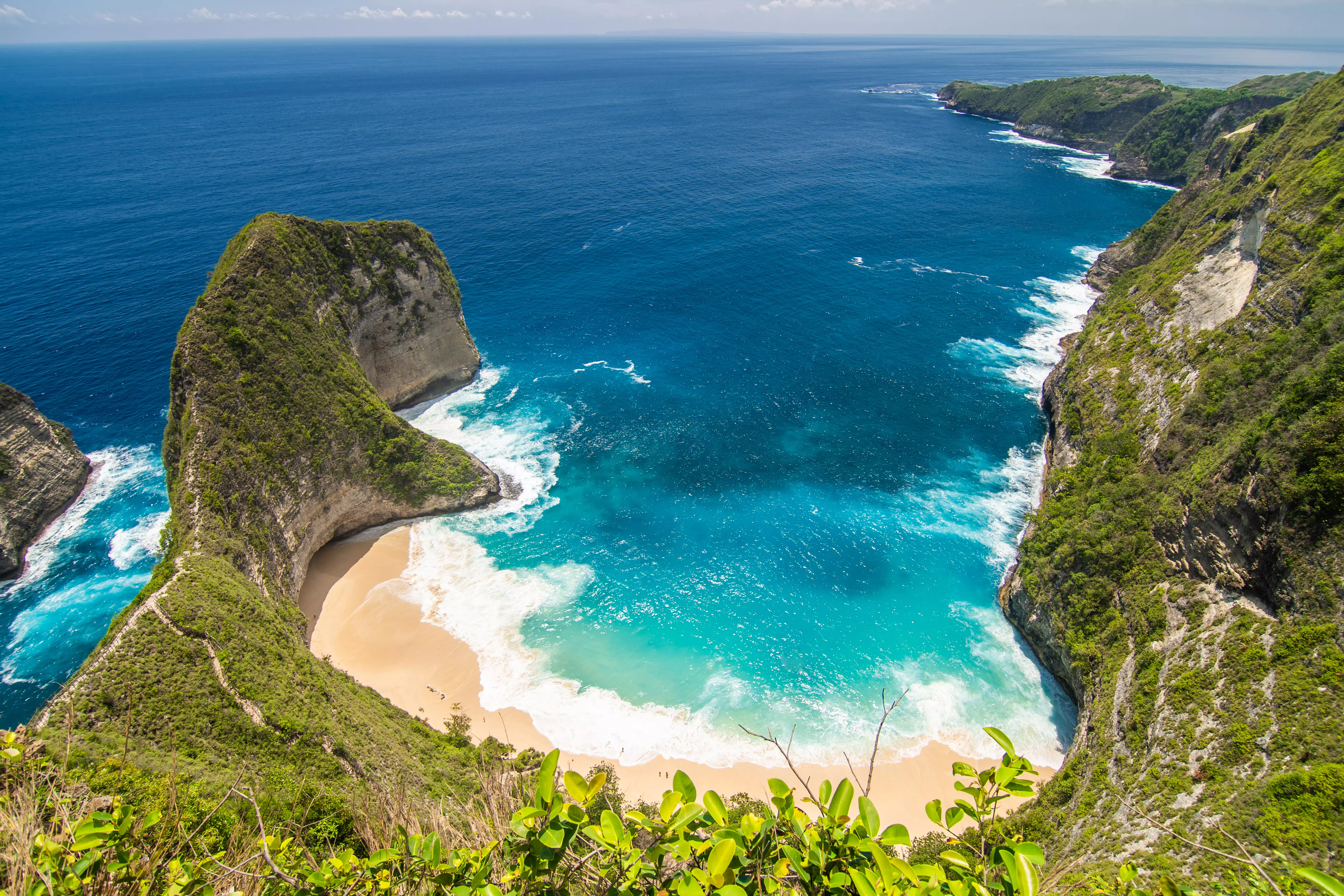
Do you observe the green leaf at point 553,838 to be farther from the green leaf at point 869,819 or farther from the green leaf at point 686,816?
the green leaf at point 869,819

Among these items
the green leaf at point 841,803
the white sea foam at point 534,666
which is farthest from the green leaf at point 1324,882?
the white sea foam at point 534,666

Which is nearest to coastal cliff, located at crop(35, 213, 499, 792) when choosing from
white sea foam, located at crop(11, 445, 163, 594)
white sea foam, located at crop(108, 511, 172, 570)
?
white sea foam, located at crop(108, 511, 172, 570)

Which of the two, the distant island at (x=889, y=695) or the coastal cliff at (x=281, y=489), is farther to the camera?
the coastal cliff at (x=281, y=489)

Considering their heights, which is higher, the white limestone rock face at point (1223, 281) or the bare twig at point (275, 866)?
the white limestone rock face at point (1223, 281)

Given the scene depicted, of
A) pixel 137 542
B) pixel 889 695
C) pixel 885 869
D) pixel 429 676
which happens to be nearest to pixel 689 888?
pixel 885 869

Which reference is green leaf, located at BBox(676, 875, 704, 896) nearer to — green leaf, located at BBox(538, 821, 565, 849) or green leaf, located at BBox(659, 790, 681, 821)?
green leaf, located at BBox(659, 790, 681, 821)

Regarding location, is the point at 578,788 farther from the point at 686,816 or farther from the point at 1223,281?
the point at 1223,281

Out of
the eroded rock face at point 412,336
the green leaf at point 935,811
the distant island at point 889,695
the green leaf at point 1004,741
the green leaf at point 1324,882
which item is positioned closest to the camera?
the green leaf at point 1324,882
